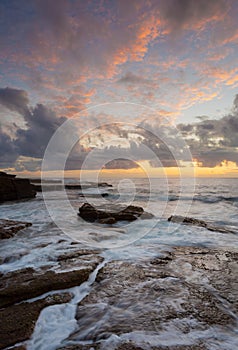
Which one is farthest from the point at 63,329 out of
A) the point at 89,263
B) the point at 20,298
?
the point at 89,263

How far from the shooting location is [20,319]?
8.18 feet

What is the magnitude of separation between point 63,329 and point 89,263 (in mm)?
1773

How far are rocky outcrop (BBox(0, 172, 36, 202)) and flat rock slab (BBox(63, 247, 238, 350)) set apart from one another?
14.2 m

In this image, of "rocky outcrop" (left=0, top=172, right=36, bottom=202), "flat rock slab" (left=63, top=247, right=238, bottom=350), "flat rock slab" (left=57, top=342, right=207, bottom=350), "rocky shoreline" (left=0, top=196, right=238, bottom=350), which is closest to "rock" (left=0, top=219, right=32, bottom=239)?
"rocky shoreline" (left=0, top=196, right=238, bottom=350)

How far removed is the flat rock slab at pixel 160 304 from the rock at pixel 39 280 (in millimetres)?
384

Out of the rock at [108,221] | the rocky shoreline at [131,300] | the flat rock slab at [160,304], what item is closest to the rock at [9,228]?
the rocky shoreline at [131,300]

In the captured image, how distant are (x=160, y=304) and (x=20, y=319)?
1880 mm

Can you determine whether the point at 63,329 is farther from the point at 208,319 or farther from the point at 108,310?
the point at 208,319

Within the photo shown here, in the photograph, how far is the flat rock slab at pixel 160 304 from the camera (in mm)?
2319

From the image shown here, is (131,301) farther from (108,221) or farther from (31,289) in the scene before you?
(108,221)

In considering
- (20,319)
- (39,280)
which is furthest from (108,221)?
(20,319)

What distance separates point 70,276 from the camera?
11.7 ft

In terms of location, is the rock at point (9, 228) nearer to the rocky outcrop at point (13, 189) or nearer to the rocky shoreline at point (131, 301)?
the rocky shoreline at point (131, 301)

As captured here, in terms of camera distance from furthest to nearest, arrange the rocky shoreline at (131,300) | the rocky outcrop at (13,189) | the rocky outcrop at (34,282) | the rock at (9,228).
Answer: the rocky outcrop at (13,189), the rock at (9,228), the rocky outcrop at (34,282), the rocky shoreline at (131,300)
